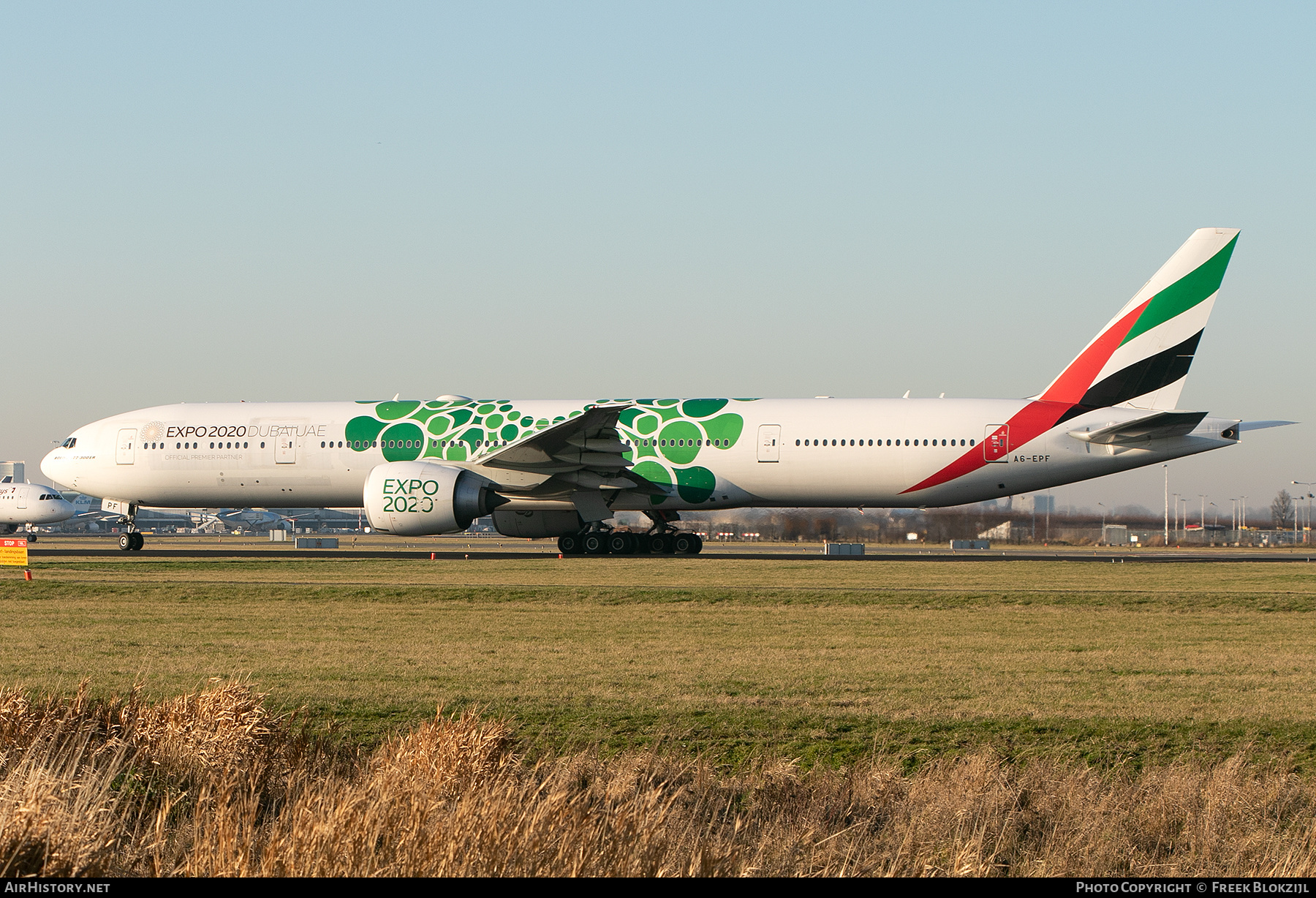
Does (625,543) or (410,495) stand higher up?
(410,495)

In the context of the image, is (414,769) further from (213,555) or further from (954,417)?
(213,555)

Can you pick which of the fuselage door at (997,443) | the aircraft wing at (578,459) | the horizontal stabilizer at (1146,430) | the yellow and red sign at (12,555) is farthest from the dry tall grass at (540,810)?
the fuselage door at (997,443)

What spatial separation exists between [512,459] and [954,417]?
39.8 ft

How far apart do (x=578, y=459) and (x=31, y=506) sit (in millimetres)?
44283

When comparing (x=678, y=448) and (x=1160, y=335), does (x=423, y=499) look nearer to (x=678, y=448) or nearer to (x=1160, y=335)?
(x=678, y=448)

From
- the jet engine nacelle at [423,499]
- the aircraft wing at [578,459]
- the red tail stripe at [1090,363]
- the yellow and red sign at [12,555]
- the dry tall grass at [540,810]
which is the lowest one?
the dry tall grass at [540,810]

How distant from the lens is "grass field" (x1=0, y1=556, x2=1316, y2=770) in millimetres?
9984

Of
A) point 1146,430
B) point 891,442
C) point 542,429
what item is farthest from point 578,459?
point 1146,430

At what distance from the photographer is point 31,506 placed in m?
65.6

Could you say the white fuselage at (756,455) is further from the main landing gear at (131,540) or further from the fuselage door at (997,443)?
the main landing gear at (131,540)

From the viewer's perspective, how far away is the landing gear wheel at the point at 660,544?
3684cm

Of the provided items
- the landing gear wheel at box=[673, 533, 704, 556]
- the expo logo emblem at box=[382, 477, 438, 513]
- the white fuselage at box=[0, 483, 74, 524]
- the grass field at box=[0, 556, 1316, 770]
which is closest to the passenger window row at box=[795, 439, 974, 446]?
the landing gear wheel at box=[673, 533, 704, 556]

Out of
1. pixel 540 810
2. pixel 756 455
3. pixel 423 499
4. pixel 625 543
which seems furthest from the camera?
pixel 625 543
